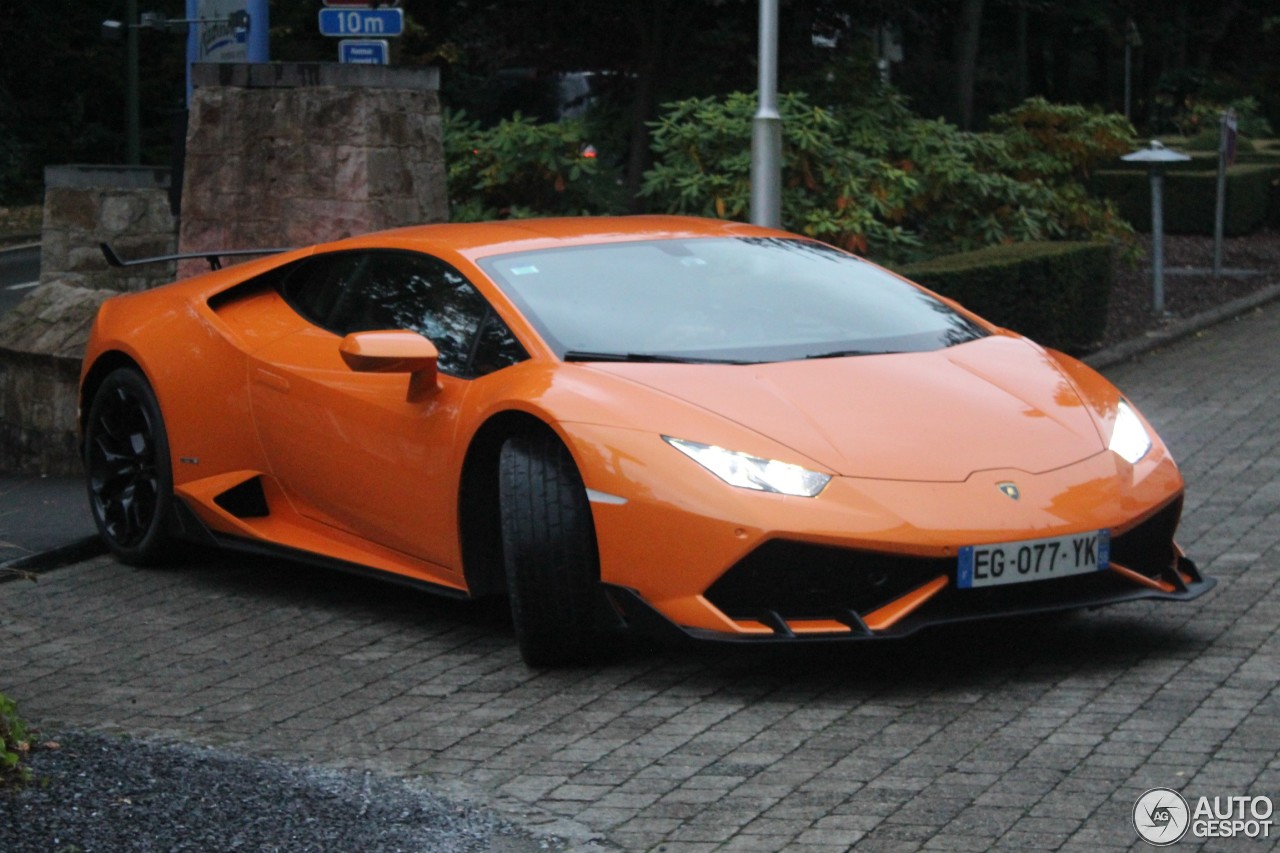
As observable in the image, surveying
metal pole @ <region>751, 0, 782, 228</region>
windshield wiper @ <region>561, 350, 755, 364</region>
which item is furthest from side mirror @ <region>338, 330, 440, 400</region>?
metal pole @ <region>751, 0, 782, 228</region>

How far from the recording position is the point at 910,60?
43.4 m

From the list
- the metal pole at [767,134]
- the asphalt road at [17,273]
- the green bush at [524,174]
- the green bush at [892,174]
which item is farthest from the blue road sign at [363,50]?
the metal pole at [767,134]

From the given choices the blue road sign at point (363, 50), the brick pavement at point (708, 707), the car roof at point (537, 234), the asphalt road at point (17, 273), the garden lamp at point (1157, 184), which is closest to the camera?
the brick pavement at point (708, 707)

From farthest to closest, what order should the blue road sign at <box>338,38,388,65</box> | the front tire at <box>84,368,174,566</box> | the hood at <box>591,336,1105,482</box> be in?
the blue road sign at <box>338,38,388,65</box> < the front tire at <box>84,368,174,566</box> < the hood at <box>591,336,1105,482</box>

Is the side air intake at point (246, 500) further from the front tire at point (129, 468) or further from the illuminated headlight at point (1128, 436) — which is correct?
the illuminated headlight at point (1128, 436)

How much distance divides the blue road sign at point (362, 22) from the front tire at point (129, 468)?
29.4 ft

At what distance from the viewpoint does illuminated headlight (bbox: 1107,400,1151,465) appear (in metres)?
5.92

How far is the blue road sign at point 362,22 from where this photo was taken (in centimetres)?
1617

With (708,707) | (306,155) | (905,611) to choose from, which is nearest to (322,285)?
(708,707)

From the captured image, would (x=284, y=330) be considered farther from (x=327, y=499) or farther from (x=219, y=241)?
(x=219, y=241)

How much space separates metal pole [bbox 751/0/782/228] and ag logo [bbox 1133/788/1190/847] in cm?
722

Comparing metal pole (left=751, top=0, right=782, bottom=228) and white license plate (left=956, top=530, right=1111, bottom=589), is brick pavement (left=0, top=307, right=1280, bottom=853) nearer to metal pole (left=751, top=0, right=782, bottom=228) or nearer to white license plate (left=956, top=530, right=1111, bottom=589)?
white license plate (left=956, top=530, right=1111, bottom=589)

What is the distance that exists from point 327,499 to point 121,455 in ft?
4.34

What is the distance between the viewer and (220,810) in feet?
14.5
